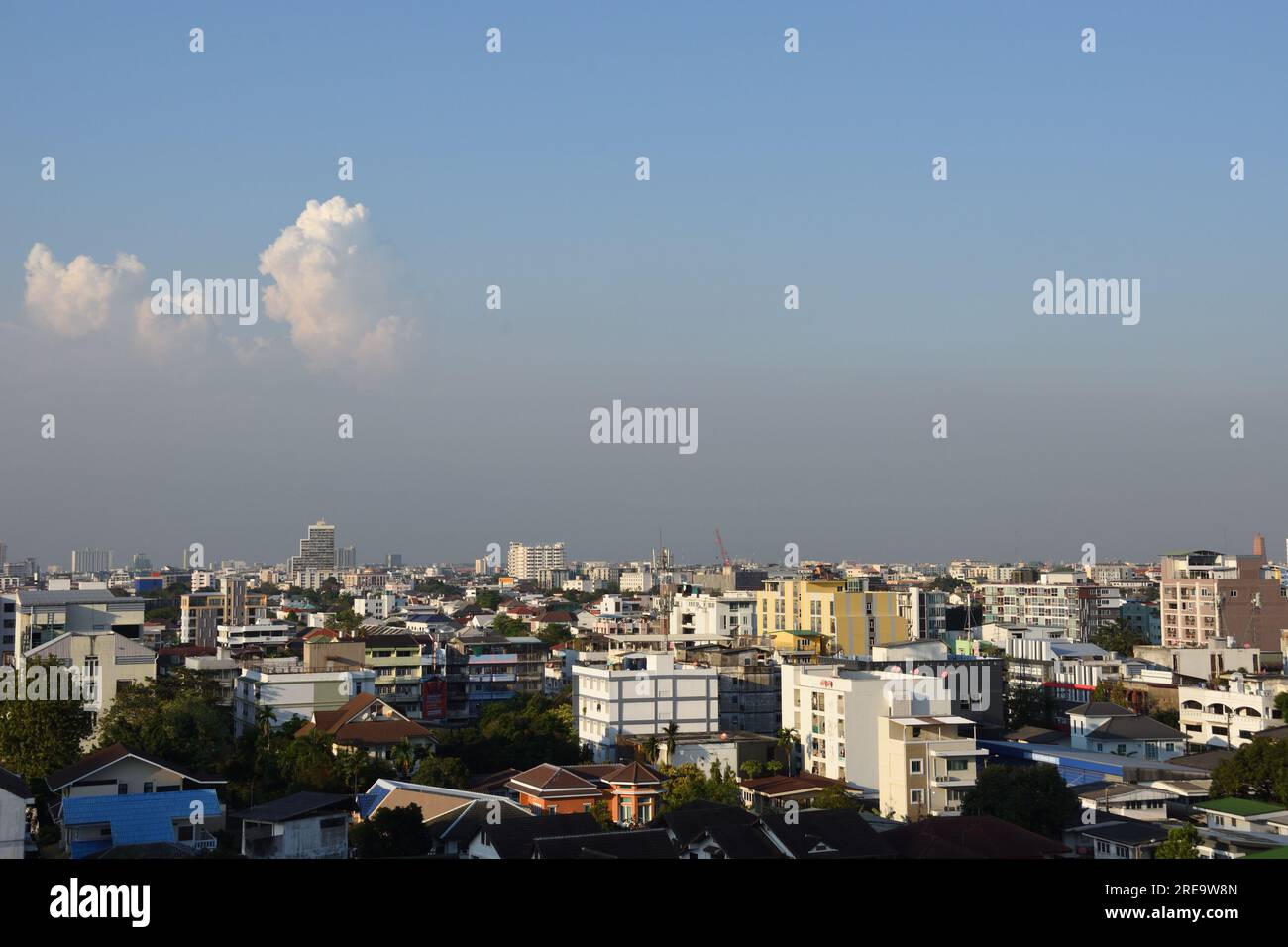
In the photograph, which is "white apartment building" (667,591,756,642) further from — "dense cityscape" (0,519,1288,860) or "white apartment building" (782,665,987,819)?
"white apartment building" (782,665,987,819)

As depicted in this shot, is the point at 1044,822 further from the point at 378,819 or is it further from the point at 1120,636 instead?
the point at 1120,636

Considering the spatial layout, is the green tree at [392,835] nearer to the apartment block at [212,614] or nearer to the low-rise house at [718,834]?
the low-rise house at [718,834]

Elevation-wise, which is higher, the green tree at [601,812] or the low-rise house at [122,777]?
the low-rise house at [122,777]

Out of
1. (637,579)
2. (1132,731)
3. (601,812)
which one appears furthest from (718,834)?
(637,579)

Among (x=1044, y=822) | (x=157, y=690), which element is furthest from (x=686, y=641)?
(x=1044, y=822)

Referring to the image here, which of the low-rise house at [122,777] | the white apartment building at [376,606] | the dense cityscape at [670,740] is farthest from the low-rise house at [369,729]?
the white apartment building at [376,606]
